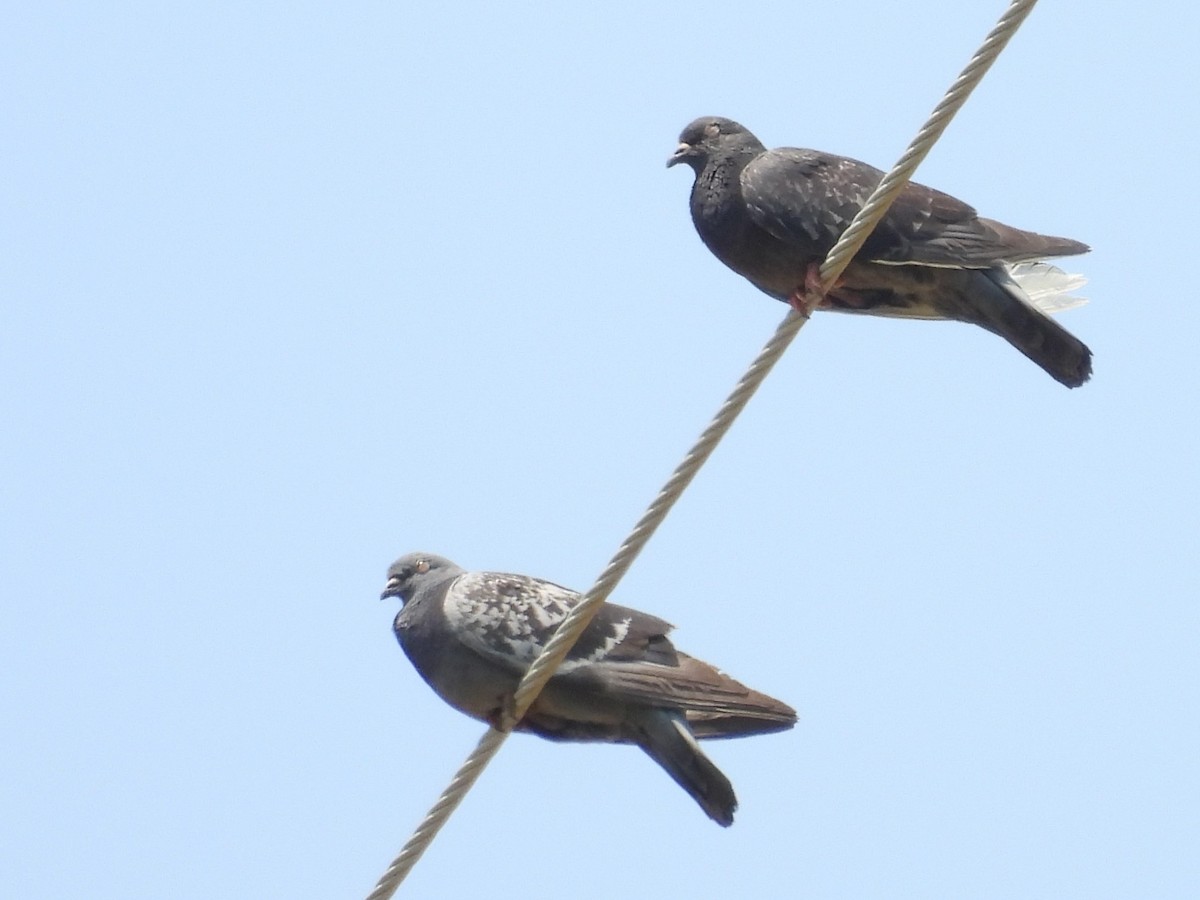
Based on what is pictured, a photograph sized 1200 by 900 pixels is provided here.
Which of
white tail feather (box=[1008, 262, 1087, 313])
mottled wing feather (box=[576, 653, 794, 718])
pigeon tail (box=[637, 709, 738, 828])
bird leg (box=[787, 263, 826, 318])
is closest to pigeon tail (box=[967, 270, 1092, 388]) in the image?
white tail feather (box=[1008, 262, 1087, 313])

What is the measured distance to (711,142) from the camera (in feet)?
26.0

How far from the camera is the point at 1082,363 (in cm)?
657

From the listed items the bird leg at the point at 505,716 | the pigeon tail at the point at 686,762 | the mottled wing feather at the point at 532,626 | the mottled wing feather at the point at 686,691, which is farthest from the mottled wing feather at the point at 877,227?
the bird leg at the point at 505,716

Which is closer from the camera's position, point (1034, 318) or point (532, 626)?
point (1034, 318)

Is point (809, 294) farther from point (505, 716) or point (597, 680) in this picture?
point (505, 716)

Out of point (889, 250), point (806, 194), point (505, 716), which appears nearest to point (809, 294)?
Answer: point (889, 250)

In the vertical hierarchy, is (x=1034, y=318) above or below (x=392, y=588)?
above

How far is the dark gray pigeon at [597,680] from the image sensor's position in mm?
6633

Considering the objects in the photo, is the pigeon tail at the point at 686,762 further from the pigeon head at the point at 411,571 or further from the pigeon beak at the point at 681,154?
the pigeon beak at the point at 681,154

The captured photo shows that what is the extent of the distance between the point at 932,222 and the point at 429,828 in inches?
118

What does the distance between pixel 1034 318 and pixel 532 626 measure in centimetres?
209

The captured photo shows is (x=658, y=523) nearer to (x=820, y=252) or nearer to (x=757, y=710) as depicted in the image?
(x=757, y=710)

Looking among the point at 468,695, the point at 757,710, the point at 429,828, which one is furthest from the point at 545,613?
the point at 429,828

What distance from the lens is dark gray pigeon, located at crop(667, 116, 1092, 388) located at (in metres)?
6.92
